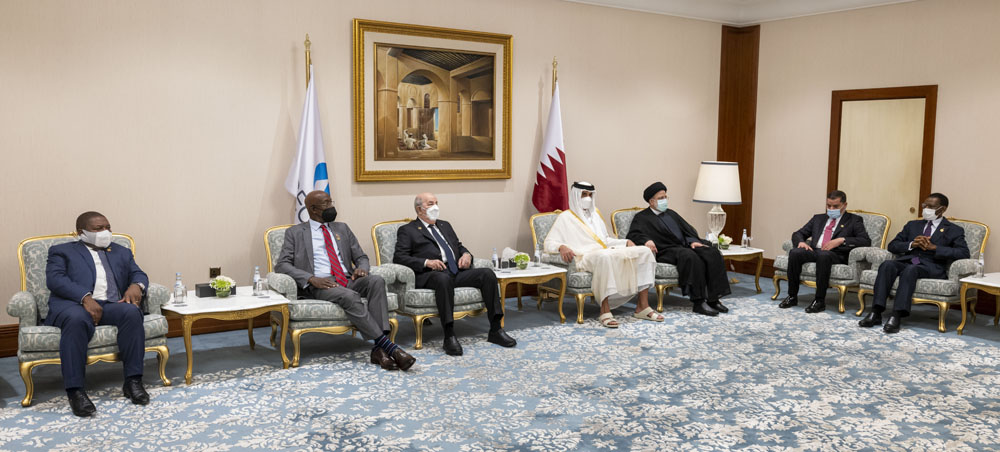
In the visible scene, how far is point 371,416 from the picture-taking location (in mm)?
4863

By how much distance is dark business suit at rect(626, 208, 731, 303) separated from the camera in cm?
800

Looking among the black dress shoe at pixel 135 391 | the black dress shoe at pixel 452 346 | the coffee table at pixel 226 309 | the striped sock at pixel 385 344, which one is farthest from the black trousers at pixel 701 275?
the black dress shoe at pixel 135 391

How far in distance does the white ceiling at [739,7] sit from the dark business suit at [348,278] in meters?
4.00

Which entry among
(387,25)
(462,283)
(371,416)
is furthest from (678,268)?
(371,416)

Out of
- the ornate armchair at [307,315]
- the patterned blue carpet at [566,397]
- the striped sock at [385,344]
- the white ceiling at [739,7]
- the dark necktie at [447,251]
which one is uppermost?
the white ceiling at [739,7]

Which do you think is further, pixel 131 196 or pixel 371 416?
pixel 131 196

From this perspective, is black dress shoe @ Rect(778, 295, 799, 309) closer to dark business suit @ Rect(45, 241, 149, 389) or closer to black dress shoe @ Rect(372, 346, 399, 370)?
black dress shoe @ Rect(372, 346, 399, 370)

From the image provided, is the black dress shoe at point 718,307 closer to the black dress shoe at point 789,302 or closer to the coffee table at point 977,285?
the black dress shoe at point 789,302

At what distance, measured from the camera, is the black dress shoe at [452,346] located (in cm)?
630

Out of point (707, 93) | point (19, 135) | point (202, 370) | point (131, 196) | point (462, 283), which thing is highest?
point (707, 93)

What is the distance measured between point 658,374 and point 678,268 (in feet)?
8.05

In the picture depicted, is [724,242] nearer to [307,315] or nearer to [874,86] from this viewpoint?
[874,86]

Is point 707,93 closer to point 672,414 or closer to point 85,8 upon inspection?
point 672,414

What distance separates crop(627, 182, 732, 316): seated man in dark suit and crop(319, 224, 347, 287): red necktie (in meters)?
3.13
